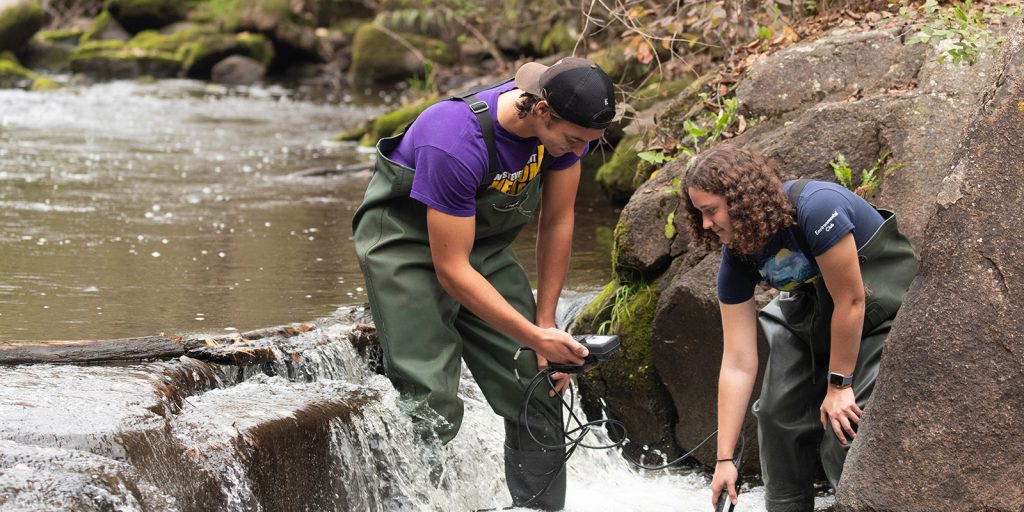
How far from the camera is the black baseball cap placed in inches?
144

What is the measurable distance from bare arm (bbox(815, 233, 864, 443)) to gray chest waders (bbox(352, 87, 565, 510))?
40.7 inches

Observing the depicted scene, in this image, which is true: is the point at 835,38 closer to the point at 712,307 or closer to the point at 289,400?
the point at 712,307

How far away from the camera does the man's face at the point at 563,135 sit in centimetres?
372

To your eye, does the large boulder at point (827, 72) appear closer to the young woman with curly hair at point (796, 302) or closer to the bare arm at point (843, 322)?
the young woman with curly hair at point (796, 302)

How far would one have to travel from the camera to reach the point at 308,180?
11070mm

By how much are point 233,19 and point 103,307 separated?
780 inches

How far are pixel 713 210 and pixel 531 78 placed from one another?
2.30ft

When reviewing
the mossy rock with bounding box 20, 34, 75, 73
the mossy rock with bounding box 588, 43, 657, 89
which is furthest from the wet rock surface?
the mossy rock with bounding box 20, 34, 75, 73

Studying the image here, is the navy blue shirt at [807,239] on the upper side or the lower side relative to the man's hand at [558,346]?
upper

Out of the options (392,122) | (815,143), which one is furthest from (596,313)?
(392,122)

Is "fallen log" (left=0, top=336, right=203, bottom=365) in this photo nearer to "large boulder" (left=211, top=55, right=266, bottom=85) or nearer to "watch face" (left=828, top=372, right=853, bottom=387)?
"watch face" (left=828, top=372, right=853, bottom=387)

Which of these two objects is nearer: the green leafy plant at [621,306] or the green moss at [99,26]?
the green leafy plant at [621,306]

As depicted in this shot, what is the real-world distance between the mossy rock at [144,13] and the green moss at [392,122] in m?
14.2

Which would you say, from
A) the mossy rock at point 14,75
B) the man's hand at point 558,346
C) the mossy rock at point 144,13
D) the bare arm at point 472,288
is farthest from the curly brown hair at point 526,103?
the mossy rock at point 144,13
